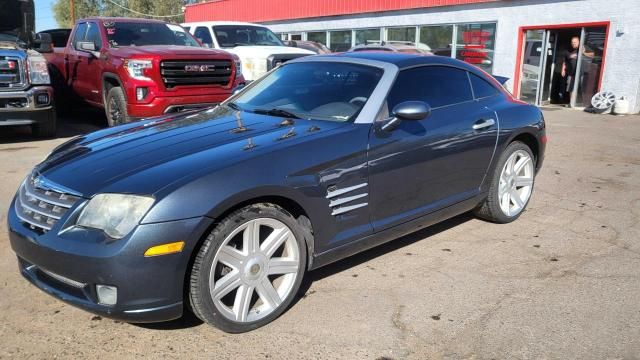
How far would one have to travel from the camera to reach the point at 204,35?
1179cm

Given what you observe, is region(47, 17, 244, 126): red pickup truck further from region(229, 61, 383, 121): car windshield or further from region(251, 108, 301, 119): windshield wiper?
region(251, 108, 301, 119): windshield wiper

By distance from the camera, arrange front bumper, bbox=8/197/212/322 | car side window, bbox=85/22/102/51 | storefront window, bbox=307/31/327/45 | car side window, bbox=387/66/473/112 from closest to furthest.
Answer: front bumper, bbox=8/197/212/322, car side window, bbox=387/66/473/112, car side window, bbox=85/22/102/51, storefront window, bbox=307/31/327/45

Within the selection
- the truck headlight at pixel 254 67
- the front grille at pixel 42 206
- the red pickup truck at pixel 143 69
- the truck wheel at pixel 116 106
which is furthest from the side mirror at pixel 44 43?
the front grille at pixel 42 206

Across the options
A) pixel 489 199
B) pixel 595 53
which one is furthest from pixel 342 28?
pixel 489 199

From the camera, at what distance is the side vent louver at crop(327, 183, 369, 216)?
3.31 m

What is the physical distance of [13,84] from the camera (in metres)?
7.95

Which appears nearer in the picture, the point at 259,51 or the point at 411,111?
the point at 411,111

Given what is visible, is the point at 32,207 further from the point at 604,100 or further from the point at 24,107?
the point at 604,100

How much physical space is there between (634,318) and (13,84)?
829 cm

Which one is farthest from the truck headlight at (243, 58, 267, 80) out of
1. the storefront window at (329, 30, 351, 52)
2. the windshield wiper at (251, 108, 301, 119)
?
the storefront window at (329, 30, 351, 52)

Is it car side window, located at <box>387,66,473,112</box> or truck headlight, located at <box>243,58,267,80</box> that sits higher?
car side window, located at <box>387,66,473,112</box>

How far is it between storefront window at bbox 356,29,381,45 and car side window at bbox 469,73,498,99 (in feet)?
55.2

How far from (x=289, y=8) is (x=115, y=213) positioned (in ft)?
78.8

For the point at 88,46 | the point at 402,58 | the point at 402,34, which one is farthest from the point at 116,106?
the point at 402,34
